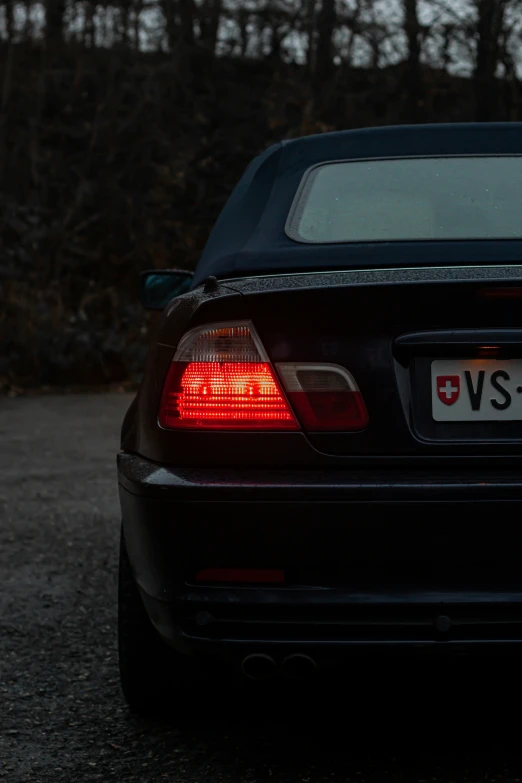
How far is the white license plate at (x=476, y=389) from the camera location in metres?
2.49

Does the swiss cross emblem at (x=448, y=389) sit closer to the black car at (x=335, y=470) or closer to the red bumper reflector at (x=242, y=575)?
the black car at (x=335, y=470)

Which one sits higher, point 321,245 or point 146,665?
point 321,245

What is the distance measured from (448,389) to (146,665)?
1.16 meters

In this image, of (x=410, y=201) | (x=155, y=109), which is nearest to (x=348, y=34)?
(x=155, y=109)

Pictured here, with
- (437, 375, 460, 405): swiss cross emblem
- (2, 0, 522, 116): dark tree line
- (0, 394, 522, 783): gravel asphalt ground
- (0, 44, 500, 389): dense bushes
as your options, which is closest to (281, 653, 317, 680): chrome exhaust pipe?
(0, 394, 522, 783): gravel asphalt ground

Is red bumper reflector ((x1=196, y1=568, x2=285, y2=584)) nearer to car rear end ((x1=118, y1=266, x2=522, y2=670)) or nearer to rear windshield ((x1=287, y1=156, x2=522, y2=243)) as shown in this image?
car rear end ((x1=118, y1=266, x2=522, y2=670))

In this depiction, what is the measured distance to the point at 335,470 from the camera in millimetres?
2498

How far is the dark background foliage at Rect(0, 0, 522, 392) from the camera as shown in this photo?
15984mm

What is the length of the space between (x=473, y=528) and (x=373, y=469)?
24cm

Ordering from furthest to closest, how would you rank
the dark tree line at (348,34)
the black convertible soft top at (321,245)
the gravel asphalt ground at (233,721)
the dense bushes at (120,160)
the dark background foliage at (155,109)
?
the dark tree line at (348,34), the dark background foliage at (155,109), the dense bushes at (120,160), the black convertible soft top at (321,245), the gravel asphalt ground at (233,721)

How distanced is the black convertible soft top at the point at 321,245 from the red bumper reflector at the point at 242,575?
29.9 inches

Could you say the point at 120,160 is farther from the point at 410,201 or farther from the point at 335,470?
the point at 335,470

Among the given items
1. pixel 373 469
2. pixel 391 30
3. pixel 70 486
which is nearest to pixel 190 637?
pixel 373 469

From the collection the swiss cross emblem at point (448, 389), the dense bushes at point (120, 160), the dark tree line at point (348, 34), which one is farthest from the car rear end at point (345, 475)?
the dark tree line at point (348, 34)
